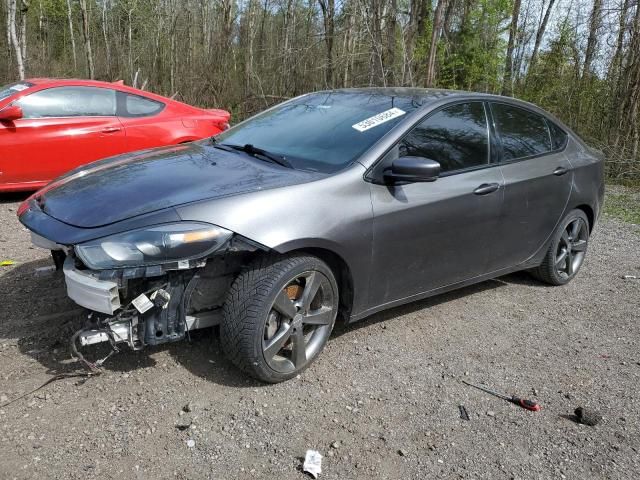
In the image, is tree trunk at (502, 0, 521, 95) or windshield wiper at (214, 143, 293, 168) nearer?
windshield wiper at (214, 143, 293, 168)

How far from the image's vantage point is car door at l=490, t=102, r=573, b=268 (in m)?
4.21

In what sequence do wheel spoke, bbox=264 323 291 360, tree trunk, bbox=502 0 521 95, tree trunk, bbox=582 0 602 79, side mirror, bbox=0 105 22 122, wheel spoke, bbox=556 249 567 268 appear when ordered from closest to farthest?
1. wheel spoke, bbox=264 323 291 360
2. wheel spoke, bbox=556 249 567 268
3. side mirror, bbox=0 105 22 122
4. tree trunk, bbox=582 0 602 79
5. tree trunk, bbox=502 0 521 95

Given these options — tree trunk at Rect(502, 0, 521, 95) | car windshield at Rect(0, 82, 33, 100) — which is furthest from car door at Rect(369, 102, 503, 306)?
tree trunk at Rect(502, 0, 521, 95)

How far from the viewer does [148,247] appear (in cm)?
269

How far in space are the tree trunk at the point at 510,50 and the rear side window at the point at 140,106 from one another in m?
13.1

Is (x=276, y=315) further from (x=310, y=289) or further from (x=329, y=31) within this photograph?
(x=329, y=31)

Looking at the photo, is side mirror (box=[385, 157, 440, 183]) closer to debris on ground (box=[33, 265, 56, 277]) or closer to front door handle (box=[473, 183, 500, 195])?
front door handle (box=[473, 183, 500, 195])

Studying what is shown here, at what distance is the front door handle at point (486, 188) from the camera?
12.8 feet

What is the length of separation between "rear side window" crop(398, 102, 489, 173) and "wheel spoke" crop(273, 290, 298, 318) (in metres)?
1.19

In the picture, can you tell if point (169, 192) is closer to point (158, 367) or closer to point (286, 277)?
point (286, 277)

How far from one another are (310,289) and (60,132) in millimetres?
4858

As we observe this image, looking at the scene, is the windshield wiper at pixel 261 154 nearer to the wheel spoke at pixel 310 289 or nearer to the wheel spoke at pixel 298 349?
the wheel spoke at pixel 310 289

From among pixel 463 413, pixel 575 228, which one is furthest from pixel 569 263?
pixel 463 413

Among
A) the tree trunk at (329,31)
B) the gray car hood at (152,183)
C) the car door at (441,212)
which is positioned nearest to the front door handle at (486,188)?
the car door at (441,212)
